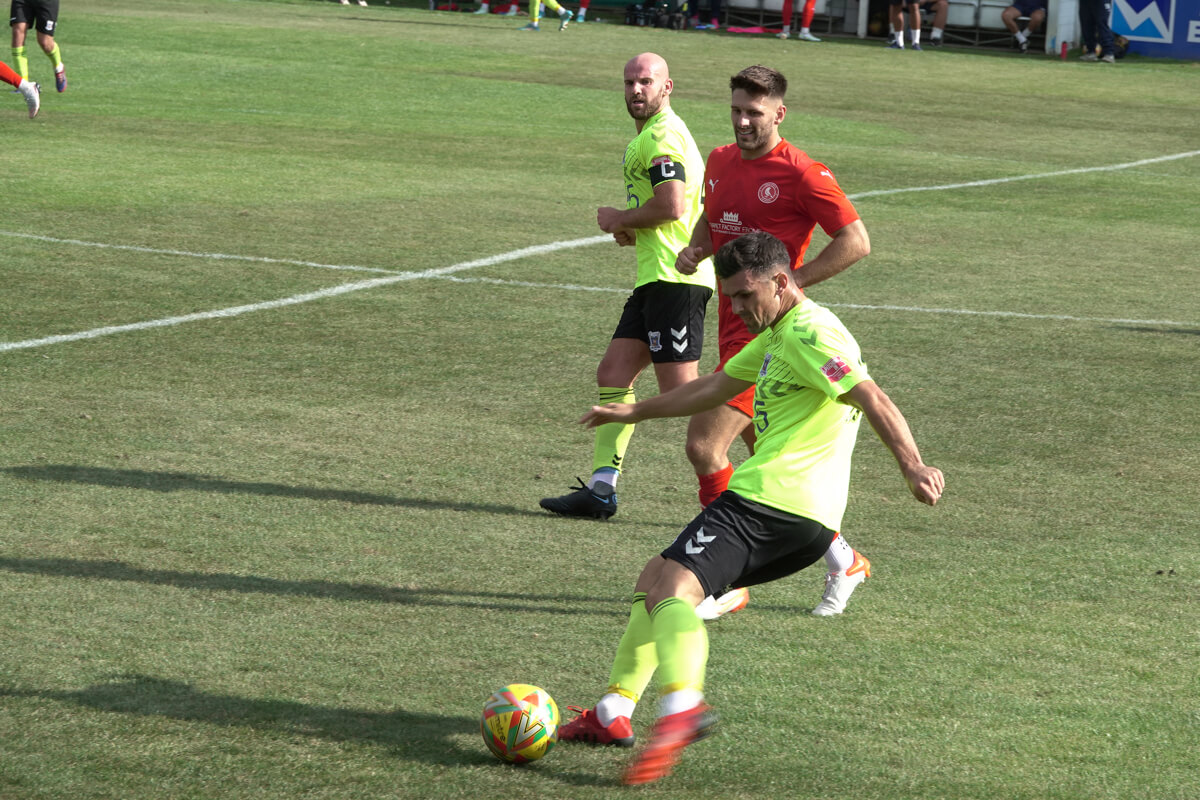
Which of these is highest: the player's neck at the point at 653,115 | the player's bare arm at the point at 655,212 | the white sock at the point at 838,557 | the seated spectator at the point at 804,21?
the seated spectator at the point at 804,21

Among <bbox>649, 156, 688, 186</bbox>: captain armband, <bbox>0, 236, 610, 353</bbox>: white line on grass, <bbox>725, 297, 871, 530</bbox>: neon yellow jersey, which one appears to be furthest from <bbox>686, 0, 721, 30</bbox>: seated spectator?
<bbox>725, 297, 871, 530</bbox>: neon yellow jersey

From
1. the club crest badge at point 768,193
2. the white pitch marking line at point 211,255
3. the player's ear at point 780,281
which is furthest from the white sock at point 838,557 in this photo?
the white pitch marking line at point 211,255

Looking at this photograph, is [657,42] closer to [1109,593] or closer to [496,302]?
[496,302]

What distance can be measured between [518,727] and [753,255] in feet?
6.03

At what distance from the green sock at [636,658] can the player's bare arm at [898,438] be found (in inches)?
39.2

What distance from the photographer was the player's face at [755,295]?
535 centimetres

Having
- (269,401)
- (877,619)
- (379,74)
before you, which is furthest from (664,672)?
(379,74)

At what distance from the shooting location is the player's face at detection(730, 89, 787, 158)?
6.93m

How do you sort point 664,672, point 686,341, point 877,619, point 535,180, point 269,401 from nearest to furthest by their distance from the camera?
1. point 664,672
2. point 877,619
3. point 686,341
4. point 269,401
5. point 535,180

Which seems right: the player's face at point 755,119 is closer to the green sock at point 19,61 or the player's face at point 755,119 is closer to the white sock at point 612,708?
the white sock at point 612,708

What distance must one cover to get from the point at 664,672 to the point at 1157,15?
36.0m

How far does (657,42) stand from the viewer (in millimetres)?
37031

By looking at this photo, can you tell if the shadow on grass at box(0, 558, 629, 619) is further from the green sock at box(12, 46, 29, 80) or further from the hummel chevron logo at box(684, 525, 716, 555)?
the green sock at box(12, 46, 29, 80)

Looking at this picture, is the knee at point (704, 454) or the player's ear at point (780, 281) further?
the knee at point (704, 454)
